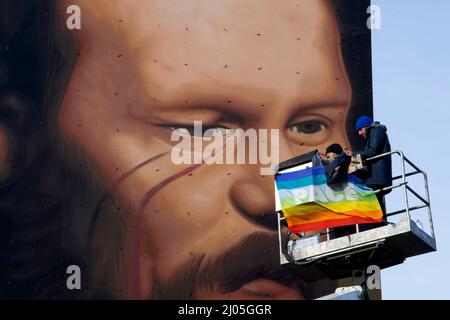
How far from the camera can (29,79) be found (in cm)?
1911

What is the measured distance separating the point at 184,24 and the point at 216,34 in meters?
0.58

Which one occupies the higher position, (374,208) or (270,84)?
(270,84)

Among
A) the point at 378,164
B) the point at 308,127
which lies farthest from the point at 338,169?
the point at 308,127

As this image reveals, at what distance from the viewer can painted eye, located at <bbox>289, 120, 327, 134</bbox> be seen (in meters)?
18.9

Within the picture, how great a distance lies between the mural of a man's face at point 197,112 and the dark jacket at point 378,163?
21.2 feet

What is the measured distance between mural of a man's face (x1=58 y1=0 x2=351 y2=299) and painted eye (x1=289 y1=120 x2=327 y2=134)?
0.02 m

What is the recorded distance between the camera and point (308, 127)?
18.9 metres

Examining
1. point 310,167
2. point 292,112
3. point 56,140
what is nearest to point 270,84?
point 292,112

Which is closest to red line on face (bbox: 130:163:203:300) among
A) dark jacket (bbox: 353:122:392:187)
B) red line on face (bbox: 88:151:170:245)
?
red line on face (bbox: 88:151:170:245)

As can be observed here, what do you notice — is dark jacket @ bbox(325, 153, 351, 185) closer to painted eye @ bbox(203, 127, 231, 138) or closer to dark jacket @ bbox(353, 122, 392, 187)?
dark jacket @ bbox(353, 122, 392, 187)

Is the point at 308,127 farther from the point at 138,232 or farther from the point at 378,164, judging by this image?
the point at 378,164

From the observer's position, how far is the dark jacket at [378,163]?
11742mm

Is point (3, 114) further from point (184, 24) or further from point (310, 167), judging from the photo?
point (310, 167)

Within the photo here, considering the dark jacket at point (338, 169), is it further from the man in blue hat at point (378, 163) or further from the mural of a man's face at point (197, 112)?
the mural of a man's face at point (197, 112)
